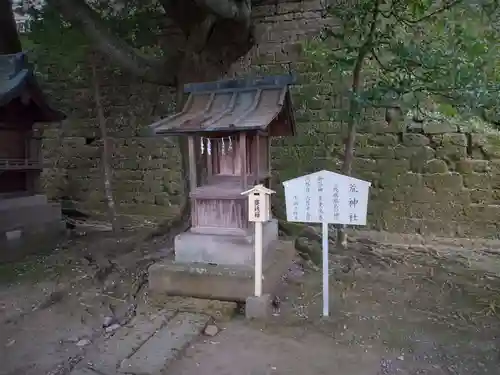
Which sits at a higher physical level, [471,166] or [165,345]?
[471,166]

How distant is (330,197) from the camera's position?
369cm

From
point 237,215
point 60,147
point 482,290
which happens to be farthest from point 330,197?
point 60,147

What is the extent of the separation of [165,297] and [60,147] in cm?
598

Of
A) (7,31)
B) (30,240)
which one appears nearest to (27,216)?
(30,240)

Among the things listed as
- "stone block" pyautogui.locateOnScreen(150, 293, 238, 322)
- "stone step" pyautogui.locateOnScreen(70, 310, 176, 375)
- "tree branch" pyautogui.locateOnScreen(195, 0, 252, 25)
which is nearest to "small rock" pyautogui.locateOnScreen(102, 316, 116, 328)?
"stone step" pyautogui.locateOnScreen(70, 310, 176, 375)

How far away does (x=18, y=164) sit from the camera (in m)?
5.74

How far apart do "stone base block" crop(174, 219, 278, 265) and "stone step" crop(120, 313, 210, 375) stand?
0.55 meters

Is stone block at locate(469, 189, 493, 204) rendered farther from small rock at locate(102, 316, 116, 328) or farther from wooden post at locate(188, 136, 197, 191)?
small rock at locate(102, 316, 116, 328)

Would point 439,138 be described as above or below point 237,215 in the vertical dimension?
above

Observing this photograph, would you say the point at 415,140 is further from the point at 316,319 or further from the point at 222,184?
the point at 316,319

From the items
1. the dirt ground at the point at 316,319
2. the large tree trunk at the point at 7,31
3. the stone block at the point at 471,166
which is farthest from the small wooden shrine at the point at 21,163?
the stone block at the point at 471,166

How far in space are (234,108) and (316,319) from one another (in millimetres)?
1945

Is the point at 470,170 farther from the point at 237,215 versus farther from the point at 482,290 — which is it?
the point at 237,215

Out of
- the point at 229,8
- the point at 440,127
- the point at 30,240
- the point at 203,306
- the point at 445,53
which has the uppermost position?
the point at 229,8
